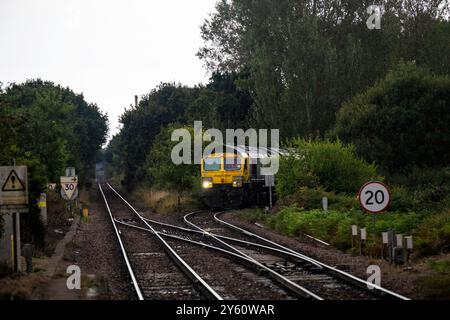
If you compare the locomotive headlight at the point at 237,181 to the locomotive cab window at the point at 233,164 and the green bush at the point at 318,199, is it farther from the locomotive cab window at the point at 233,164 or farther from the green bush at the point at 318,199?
the green bush at the point at 318,199

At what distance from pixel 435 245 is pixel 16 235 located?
31.3 feet

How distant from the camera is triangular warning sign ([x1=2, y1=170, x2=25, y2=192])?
1400 centimetres

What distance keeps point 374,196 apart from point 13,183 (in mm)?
7774

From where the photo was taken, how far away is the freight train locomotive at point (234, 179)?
121 feet

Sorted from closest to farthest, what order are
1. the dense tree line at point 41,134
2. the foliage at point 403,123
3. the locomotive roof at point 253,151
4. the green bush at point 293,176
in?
the dense tree line at point 41,134 < the green bush at point 293,176 < the locomotive roof at point 253,151 < the foliage at point 403,123

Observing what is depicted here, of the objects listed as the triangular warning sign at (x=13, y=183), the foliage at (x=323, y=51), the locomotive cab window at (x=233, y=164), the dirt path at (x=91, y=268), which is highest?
the foliage at (x=323, y=51)

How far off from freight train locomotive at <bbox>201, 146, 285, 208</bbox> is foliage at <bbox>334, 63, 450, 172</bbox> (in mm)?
5573

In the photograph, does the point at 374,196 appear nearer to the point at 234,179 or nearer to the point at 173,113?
the point at 234,179

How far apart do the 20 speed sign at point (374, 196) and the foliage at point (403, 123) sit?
2336 centimetres

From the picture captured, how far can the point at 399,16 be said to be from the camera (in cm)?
5084

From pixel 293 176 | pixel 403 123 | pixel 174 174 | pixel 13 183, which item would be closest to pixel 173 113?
pixel 174 174

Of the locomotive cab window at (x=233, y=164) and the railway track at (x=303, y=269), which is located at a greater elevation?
the locomotive cab window at (x=233, y=164)

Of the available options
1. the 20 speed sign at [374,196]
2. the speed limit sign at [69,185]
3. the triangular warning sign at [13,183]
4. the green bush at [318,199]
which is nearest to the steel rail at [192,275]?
the triangular warning sign at [13,183]

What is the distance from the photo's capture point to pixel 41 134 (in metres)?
38.9
